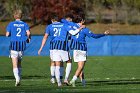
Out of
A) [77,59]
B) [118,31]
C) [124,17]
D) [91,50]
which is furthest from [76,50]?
[124,17]

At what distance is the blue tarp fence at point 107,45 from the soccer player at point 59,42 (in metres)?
26.1

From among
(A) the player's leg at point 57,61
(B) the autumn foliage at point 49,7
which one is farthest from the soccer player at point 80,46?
(B) the autumn foliage at point 49,7

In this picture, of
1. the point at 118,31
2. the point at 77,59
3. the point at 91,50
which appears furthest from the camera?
the point at 118,31

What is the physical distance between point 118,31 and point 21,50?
4239 centimetres

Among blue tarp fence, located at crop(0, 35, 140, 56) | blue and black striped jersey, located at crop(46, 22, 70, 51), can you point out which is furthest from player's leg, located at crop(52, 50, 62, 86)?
blue tarp fence, located at crop(0, 35, 140, 56)

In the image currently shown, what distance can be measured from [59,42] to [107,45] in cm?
2708

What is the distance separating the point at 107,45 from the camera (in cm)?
4431

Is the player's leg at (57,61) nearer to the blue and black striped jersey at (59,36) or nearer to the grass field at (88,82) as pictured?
the blue and black striped jersey at (59,36)

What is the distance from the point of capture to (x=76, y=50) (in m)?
17.4

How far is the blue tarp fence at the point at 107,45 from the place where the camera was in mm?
43906

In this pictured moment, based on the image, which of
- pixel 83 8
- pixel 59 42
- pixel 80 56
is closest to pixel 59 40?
pixel 59 42

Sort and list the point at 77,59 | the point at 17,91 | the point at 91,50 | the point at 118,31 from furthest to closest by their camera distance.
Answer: the point at 118,31 → the point at 91,50 → the point at 77,59 → the point at 17,91

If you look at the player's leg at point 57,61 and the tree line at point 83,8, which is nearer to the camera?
the player's leg at point 57,61

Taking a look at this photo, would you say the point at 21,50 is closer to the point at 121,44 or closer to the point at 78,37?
the point at 78,37
